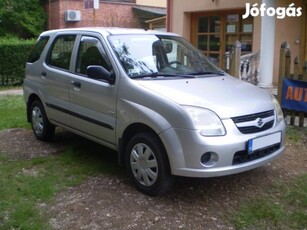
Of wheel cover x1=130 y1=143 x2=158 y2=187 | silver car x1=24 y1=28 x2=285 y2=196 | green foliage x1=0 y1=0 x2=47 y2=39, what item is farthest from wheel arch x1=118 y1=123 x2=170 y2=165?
green foliage x1=0 y1=0 x2=47 y2=39

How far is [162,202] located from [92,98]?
155 centimetres

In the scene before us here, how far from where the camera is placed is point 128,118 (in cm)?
461

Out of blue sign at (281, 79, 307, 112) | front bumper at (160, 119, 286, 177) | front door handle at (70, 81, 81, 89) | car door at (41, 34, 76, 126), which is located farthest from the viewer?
Result: blue sign at (281, 79, 307, 112)

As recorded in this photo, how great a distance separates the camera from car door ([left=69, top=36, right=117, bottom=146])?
4918mm

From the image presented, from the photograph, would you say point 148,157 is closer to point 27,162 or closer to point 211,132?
point 211,132

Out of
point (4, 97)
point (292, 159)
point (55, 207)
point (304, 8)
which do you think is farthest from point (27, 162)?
point (304, 8)

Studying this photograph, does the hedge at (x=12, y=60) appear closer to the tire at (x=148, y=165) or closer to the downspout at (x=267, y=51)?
the downspout at (x=267, y=51)

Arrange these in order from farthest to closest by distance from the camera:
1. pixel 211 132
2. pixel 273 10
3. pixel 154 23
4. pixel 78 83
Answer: pixel 154 23 < pixel 273 10 < pixel 78 83 < pixel 211 132

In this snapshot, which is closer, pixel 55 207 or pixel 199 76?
pixel 55 207

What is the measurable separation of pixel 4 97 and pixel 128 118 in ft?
28.2

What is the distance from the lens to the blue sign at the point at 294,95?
22.4ft

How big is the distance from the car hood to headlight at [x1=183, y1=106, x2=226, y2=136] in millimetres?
56

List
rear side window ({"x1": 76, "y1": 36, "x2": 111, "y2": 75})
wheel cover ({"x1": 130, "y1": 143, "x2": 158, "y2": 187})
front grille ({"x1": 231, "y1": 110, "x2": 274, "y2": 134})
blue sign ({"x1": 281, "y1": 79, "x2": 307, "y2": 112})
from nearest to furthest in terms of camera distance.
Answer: front grille ({"x1": 231, "y1": 110, "x2": 274, "y2": 134})
wheel cover ({"x1": 130, "y1": 143, "x2": 158, "y2": 187})
rear side window ({"x1": 76, "y1": 36, "x2": 111, "y2": 75})
blue sign ({"x1": 281, "y1": 79, "x2": 307, "y2": 112})

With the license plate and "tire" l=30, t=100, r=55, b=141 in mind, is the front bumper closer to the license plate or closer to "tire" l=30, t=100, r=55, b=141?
the license plate
